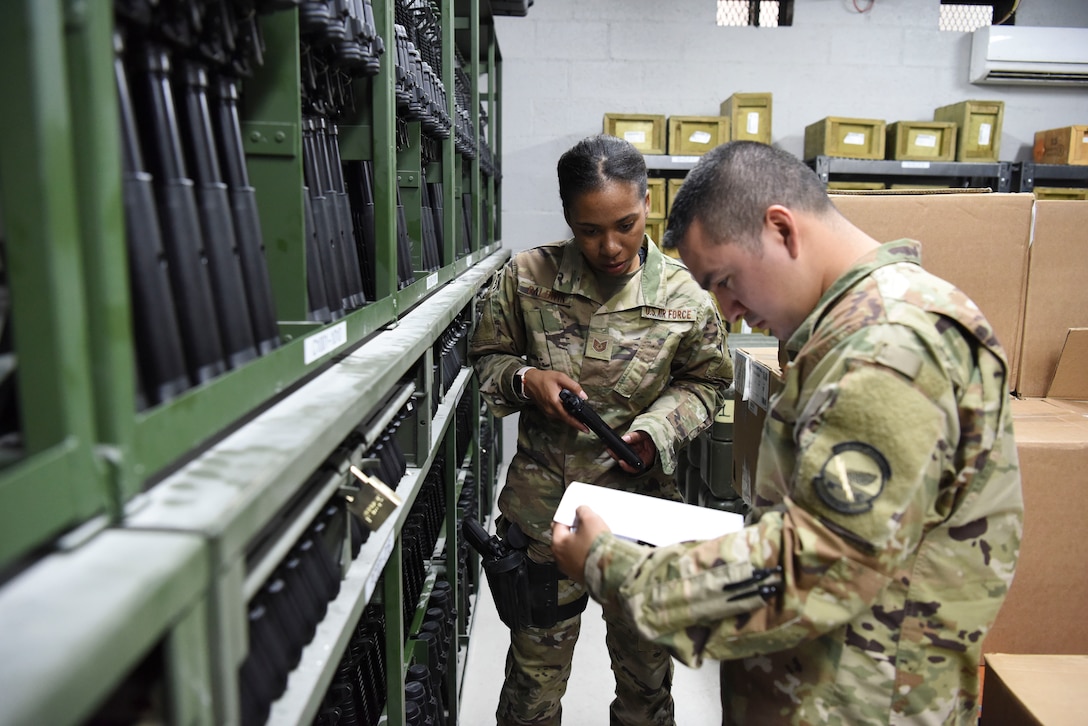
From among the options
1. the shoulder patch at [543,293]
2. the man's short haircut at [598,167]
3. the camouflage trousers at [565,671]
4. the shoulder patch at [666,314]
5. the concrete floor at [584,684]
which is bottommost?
the concrete floor at [584,684]

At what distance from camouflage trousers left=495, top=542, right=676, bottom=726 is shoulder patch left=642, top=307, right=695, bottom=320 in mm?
670

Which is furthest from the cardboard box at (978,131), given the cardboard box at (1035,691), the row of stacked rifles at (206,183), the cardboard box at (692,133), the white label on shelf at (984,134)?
the row of stacked rifles at (206,183)

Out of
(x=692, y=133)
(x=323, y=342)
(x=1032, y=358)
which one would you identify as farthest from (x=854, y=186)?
(x=323, y=342)

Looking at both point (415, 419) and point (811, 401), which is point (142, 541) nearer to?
point (811, 401)

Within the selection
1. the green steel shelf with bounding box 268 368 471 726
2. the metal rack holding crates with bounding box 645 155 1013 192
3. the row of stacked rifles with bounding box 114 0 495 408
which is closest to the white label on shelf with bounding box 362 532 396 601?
the green steel shelf with bounding box 268 368 471 726

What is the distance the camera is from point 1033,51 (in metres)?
4.58

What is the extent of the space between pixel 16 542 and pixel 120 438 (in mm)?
96

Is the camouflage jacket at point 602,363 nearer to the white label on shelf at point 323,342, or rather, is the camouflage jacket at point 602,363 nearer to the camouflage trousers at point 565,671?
the camouflage trousers at point 565,671

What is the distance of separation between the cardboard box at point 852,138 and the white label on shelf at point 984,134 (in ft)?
1.97

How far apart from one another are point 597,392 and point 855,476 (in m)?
1.14

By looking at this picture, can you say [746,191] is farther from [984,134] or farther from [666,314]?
[984,134]

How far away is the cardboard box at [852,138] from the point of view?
4258 millimetres

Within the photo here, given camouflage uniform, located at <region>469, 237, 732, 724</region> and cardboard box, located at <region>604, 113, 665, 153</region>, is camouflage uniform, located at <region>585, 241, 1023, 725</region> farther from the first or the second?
cardboard box, located at <region>604, 113, 665, 153</region>

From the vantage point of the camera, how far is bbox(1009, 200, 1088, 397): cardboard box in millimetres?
1933
